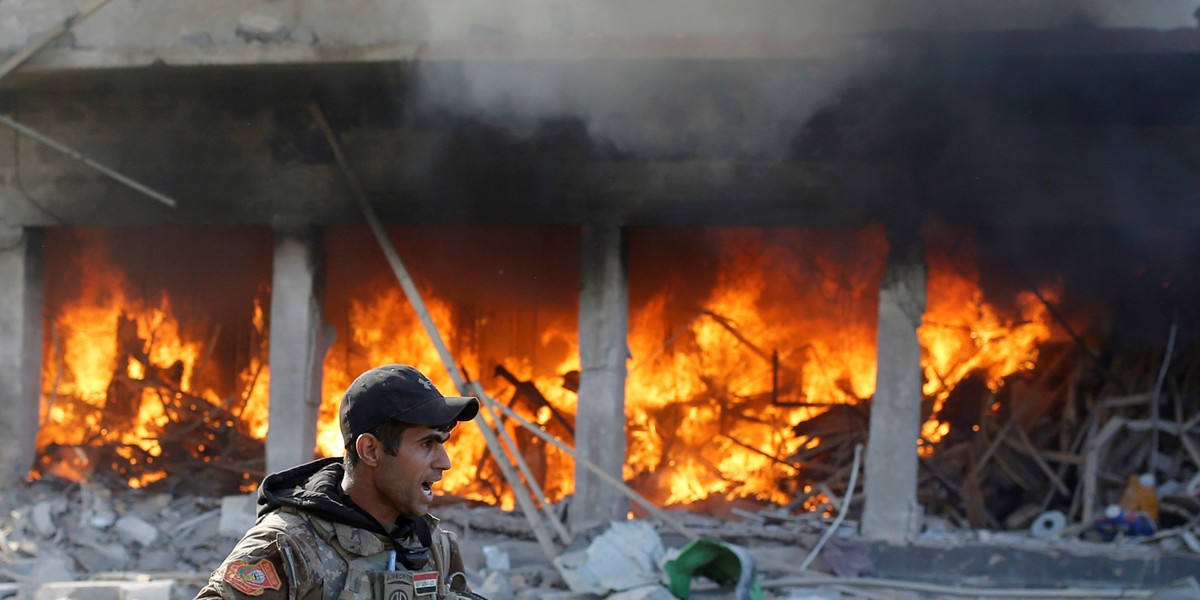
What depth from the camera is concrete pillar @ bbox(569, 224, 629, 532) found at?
389 inches

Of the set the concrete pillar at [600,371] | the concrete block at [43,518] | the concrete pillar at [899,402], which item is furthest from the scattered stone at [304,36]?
the concrete pillar at [899,402]

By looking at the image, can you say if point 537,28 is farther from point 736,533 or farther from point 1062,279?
point 1062,279

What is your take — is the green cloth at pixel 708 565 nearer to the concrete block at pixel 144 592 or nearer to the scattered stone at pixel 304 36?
the concrete block at pixel 144 592

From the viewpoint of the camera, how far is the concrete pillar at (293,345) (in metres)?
10.4

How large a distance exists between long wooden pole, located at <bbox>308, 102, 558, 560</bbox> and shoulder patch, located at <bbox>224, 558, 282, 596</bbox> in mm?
6556

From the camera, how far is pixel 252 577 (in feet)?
9.40

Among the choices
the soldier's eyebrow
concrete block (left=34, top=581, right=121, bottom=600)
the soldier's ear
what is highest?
the soldier's eyebrow

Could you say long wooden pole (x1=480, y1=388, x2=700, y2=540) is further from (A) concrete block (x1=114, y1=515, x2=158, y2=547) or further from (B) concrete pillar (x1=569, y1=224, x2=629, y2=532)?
(A) concrete block (x1=114, y1=515, x2=158, y2=547)

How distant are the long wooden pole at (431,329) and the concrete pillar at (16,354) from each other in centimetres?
308

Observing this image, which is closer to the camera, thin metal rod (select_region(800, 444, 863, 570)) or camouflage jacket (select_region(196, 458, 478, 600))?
camouflage jacket (select_region(196, 458, 478, 600))

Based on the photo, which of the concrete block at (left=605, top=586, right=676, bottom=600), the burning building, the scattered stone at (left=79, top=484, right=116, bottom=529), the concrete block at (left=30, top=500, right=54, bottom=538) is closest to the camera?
the concrete block at (left=605, top=586, right=676, bottom=600)

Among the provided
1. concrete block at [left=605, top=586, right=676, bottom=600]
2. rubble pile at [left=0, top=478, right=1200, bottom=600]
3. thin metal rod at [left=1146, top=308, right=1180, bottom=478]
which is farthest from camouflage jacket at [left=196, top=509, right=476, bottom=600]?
thin metal rod at [left=1146, top=308, right=1180, bottom=478]

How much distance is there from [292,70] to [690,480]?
16.3ft

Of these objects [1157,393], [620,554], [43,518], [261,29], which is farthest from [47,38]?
[1157,393]
